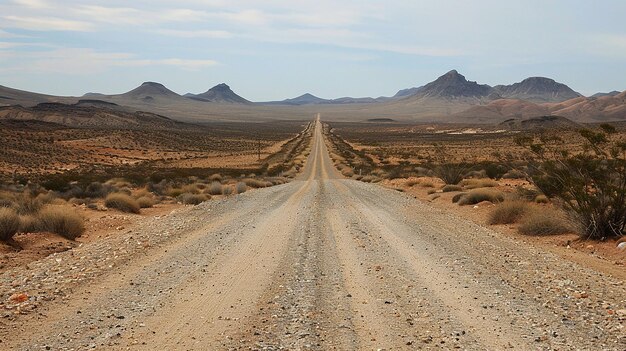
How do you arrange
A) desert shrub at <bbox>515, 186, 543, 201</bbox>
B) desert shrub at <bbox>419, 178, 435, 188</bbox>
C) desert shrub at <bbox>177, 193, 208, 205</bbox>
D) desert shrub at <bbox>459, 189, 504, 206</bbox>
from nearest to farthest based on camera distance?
desert shrub at <bbox>515, 186, 543, 201</bbox>, desert shrub at <bbox>459, 189, 504, 206</bbox>, desert shrub at <bbox>177, 193, 208, 205</bbox>, desert shrub at <bbox>419, 178, 435, 188</bbox>

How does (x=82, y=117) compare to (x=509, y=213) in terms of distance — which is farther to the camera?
(x=82, y=117)

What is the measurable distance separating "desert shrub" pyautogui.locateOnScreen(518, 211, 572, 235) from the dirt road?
126 centimetres

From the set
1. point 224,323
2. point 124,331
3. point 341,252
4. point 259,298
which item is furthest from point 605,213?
point 124,331

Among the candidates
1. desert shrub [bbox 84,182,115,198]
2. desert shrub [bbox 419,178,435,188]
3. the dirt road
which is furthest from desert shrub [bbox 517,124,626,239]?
desert shrub [bbox 84,182,115,198]

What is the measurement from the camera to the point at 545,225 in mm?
15969

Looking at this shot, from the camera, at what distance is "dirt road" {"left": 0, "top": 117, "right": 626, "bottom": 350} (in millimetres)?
7137

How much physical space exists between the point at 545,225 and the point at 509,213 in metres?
2.49

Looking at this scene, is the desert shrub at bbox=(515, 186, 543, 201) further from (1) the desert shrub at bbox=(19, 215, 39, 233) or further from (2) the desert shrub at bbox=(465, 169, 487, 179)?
(1) the desert shrub at bbox=(19, 215, 39, 233)

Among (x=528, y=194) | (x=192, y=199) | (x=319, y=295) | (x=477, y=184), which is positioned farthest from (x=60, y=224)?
(x=477, y=184)

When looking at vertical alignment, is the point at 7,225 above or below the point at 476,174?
above

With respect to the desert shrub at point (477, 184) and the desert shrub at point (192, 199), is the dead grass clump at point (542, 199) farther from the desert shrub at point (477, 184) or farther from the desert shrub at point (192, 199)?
the desert shrub at point (192, 199)

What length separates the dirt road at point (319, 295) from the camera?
714 cm

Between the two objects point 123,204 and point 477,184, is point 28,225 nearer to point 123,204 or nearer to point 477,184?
point 123,204

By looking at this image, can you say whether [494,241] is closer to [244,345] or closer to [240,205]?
[244,345]
